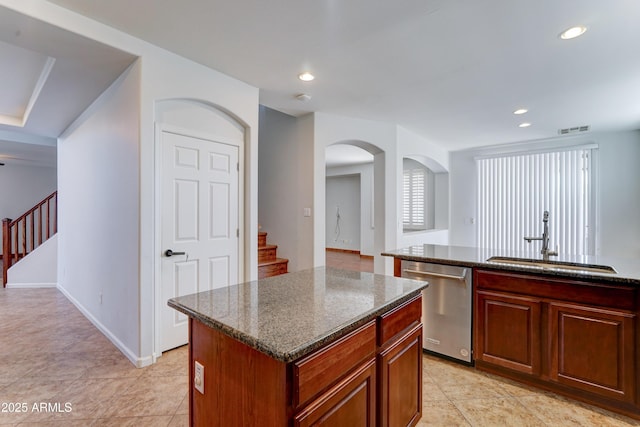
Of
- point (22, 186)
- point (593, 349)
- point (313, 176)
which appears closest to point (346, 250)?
point (313, 176)

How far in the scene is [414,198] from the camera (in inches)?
315

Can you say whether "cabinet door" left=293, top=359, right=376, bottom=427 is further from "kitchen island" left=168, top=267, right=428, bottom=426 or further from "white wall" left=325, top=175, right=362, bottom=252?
"white wall" left=325, top=175, right=362, bottom=252

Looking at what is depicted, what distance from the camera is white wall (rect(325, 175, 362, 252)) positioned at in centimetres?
906

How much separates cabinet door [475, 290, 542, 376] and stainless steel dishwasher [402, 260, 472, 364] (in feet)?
0.32

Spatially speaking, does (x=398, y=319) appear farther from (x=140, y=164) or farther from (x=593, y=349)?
(x=140, y=164)

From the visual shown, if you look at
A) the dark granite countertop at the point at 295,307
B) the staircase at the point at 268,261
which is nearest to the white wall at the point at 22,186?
the staircase at the point at 268,261

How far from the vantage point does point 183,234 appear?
2.85 m

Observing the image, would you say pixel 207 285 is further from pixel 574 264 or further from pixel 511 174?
pixel 511 174

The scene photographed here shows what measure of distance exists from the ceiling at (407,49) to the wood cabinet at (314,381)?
205cm

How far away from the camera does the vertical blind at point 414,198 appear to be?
25.7 ft

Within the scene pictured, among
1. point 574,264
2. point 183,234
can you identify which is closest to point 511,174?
point 574,264

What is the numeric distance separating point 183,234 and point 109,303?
1.13 meters

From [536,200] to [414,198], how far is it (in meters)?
2.69

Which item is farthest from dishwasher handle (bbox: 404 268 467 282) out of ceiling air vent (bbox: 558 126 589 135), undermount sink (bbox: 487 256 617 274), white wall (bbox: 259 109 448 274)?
ceiling air vent (bbox: 558 126 589 135)
